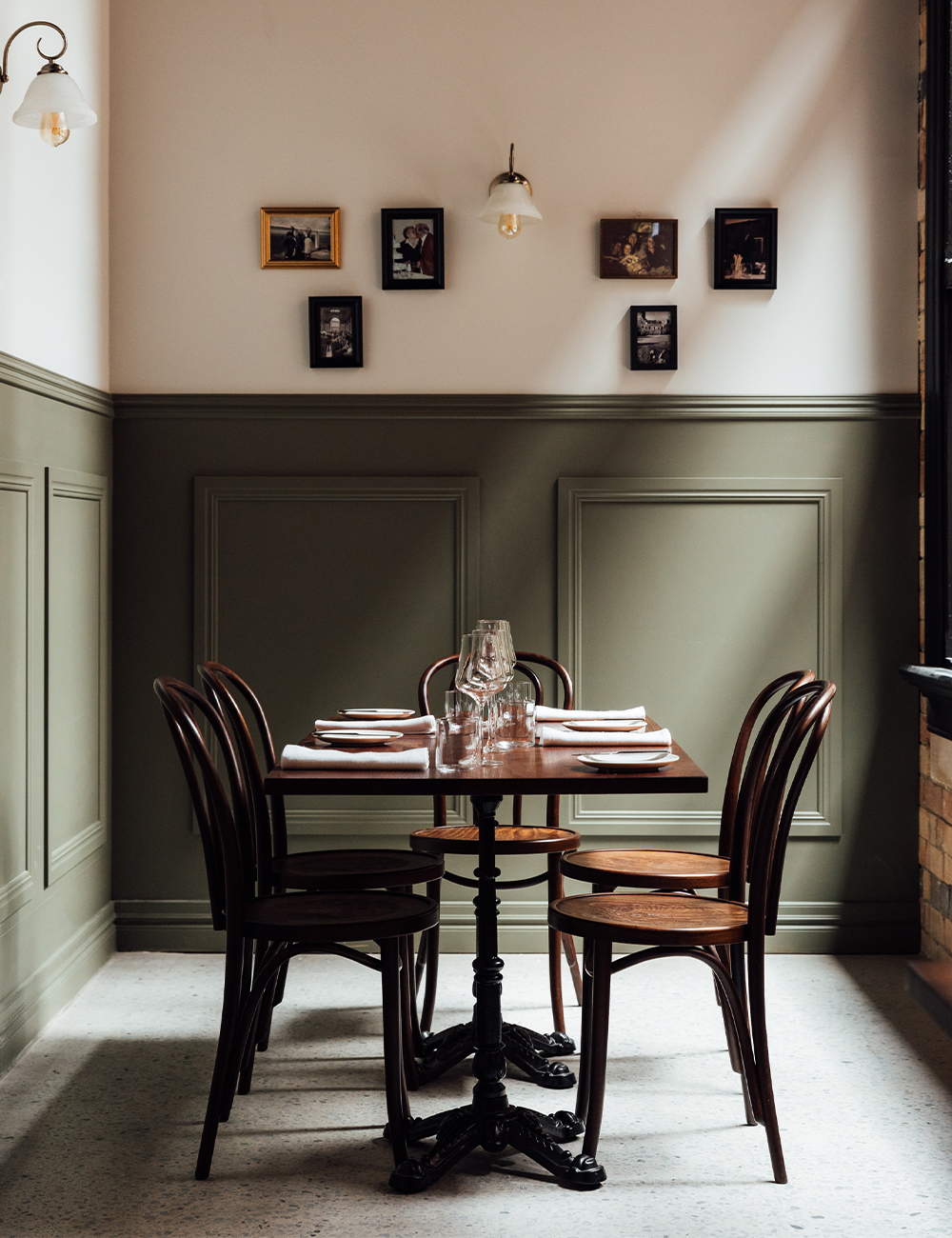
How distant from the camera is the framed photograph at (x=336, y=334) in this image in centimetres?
341

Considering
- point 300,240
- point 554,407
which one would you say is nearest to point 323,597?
point 554,407

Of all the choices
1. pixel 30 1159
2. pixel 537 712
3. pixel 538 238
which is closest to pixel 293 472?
pixel 538 238

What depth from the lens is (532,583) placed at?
3443 millimetres

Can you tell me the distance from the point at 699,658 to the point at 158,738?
165 cm

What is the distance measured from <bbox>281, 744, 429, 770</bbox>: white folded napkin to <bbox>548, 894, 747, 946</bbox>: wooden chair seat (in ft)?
1.38

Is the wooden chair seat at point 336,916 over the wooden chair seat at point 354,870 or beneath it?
beneath

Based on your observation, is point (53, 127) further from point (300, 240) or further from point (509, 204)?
point (509, 204)

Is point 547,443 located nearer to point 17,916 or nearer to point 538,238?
point 538,238

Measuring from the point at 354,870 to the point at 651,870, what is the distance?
0.63 metres

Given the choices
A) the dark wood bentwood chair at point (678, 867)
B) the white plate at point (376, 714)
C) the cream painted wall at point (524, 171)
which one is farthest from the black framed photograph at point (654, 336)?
the white plate at point (376, 714)

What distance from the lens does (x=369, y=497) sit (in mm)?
3432

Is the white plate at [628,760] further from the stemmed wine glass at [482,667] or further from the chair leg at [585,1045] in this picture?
the chair leg at [585,1045]

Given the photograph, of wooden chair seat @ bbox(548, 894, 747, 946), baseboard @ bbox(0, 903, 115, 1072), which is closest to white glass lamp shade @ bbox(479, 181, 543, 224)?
wooden chair seat @ bbox(548, 894, 747, 946)

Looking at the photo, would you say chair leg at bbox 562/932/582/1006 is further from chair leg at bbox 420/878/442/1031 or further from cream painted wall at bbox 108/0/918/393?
cream painted wall at bbox 108/0/918/393
